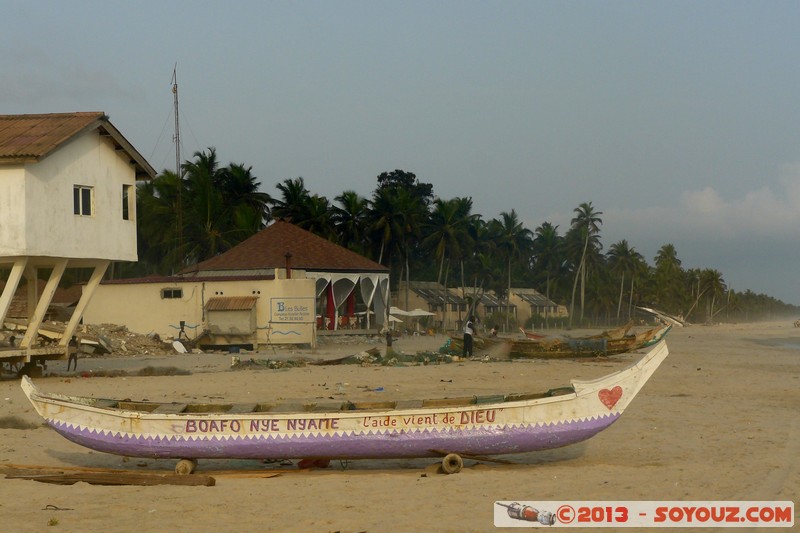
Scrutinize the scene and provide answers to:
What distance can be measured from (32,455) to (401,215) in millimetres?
59009

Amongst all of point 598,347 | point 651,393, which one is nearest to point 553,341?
point 598,347

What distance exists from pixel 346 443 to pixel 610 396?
143 inches

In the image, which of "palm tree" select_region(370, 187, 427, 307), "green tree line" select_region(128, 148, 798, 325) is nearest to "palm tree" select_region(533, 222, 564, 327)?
"green tree line" select_region(128, 148, 798, 325)

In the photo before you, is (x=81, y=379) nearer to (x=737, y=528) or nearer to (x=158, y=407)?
(x=158, y=407)

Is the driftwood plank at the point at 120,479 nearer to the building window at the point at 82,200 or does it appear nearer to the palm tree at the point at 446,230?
the building window at the point at 82,200

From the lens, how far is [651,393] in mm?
21172

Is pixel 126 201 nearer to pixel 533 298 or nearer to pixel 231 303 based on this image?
pixel 231 303

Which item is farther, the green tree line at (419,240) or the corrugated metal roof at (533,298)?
the corrugated metal roof at (533,298)

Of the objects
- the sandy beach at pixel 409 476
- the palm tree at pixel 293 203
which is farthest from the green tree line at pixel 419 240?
the sandy beach at pixel 409 476

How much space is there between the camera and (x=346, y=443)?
11.6 m

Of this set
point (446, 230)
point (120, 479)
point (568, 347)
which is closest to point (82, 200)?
point (120, 479)

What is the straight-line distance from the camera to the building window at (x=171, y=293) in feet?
132

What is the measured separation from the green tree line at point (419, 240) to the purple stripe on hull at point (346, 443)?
36815mm

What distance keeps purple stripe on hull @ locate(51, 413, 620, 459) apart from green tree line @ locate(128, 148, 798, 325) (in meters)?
36.8
